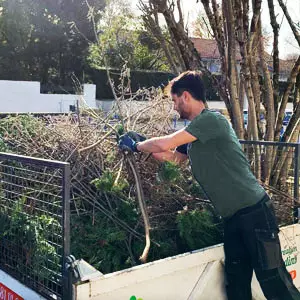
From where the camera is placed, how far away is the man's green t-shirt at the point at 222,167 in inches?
108

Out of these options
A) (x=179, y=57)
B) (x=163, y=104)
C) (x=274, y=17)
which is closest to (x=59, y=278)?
(x=163, y=104)

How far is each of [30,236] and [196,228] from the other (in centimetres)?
113

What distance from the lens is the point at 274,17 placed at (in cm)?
513

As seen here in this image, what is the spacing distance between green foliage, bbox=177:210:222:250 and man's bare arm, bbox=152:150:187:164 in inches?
15.2

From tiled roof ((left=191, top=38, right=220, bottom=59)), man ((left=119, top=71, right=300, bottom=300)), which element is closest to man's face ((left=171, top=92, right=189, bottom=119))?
man ((left=119, top=71, right=300, bottom=300))

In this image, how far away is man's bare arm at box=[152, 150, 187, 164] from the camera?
326cm

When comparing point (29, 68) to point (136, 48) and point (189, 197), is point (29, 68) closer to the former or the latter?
point (136, 48)

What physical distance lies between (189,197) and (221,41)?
6.56ft

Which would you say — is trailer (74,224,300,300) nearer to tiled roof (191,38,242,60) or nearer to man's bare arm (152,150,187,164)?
man's bare arm (152,150,187,164)

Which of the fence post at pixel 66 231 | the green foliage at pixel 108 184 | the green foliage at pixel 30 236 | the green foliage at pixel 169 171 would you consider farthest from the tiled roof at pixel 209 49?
the fence post at pixel 66 231

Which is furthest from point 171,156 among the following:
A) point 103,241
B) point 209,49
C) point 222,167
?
point 209,49

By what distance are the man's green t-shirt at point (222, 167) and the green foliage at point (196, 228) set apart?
379mm

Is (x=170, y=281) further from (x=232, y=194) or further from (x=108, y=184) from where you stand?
(x=108, y=184)

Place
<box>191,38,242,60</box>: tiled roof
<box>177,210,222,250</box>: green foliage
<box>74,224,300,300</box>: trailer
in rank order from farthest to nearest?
<box>191,38,242,60</box>: tiled roof
<box>177,210,222,250</box>: green foliage
<box>74,224,300,300</box>: trailer
